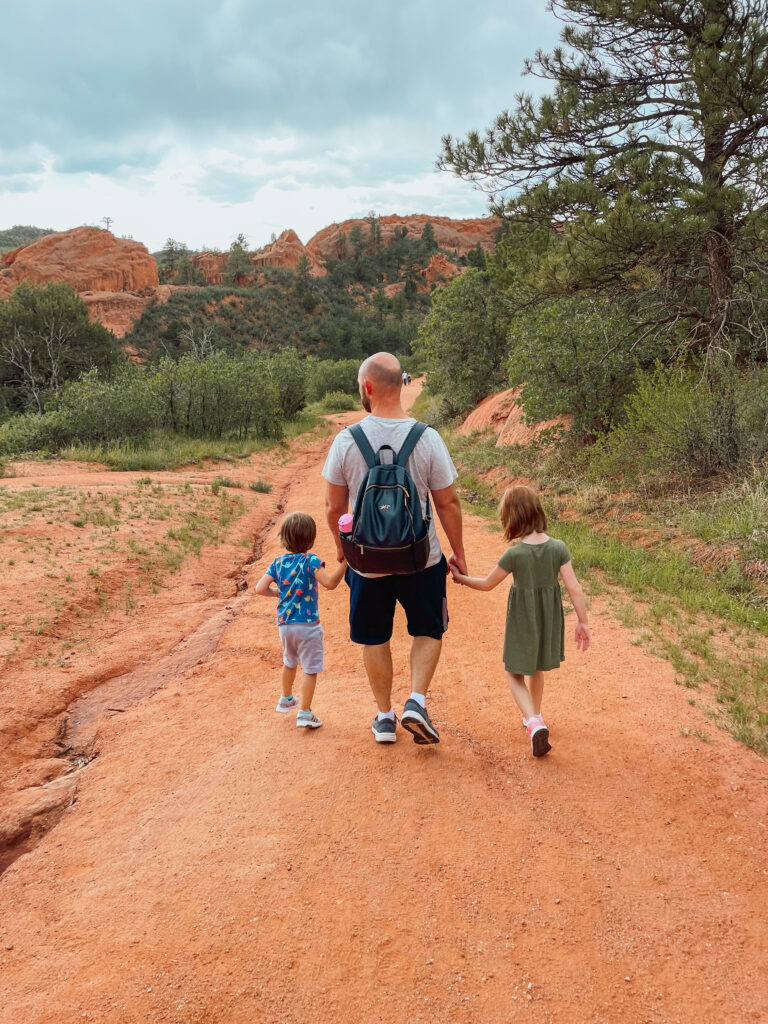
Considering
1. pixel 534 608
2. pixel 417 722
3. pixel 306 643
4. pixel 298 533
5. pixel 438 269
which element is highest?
pixel 438 269

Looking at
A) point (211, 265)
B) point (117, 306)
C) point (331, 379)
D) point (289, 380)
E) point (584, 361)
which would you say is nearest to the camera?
point (584, 361)

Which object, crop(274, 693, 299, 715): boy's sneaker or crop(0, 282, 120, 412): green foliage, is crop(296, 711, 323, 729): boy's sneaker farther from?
crop(0, 282, 120, 412): green foliage

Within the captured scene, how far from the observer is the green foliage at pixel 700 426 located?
7551 mm

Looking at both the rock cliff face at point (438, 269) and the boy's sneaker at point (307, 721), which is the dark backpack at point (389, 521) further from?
the rock cliff face at point (438, 269)

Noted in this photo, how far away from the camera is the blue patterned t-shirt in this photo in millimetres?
3406

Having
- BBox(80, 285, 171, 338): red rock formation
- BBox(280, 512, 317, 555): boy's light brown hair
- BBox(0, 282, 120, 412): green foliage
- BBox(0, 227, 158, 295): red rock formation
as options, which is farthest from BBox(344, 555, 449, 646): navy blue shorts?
BBox(0, 227, 158, 295): red rock formation

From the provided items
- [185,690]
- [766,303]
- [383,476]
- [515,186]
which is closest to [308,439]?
[515,186]

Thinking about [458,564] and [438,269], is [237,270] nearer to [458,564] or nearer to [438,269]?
[438,269]

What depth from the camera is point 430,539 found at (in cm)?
287

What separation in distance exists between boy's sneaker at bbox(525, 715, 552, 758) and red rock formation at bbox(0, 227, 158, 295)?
61.4m

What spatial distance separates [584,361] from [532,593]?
7.69 metres

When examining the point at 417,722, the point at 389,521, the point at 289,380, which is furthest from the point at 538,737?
the point at 289,380

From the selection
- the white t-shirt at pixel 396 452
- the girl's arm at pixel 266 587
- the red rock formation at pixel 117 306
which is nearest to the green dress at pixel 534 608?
the white t-shirt at pixel 396 452

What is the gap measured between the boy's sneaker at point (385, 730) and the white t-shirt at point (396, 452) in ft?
3.20
